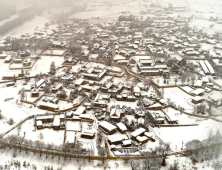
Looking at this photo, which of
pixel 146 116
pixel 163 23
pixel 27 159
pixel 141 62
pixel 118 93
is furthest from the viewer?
pixel 163 23

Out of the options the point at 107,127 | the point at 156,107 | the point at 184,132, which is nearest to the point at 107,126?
the point at 107,127

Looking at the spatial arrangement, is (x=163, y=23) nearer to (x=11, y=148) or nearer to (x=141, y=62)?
(x=141, y=62)

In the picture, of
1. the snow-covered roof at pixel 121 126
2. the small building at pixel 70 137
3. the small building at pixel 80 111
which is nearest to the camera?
the small building at pixel 70 137

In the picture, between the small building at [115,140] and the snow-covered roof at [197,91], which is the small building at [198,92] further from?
the small building at [115,140]

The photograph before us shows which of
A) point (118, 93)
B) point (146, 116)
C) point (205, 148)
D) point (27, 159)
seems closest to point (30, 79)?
point (118, 93)

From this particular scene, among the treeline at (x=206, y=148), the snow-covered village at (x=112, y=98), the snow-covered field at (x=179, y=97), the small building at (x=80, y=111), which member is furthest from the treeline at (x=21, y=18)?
the treeline at (x=206, y=148)
